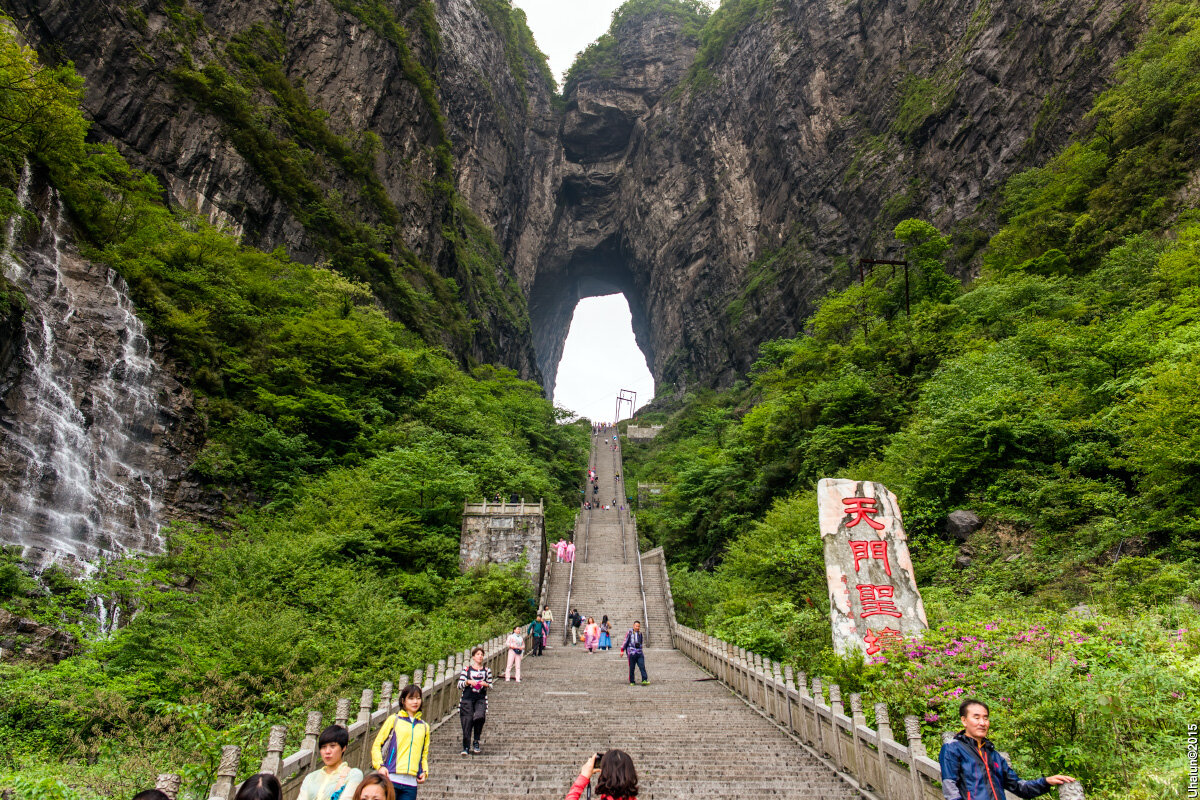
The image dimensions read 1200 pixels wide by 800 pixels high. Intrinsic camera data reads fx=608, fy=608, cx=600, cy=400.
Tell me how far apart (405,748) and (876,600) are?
6.09 meters

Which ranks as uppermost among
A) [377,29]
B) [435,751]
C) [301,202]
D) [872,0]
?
[872,0]

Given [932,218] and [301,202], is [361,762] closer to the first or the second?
[301,202]

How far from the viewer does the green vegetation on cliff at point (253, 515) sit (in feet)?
21.3

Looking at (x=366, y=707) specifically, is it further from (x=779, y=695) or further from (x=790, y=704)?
(x=779, y=695)

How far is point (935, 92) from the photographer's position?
28.9 m

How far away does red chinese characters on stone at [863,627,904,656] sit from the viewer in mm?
6992

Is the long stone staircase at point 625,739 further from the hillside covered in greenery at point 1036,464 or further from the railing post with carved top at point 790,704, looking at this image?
the hillside covered in greenery at point 1036,464

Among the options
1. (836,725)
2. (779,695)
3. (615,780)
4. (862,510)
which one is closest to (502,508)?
(862,510)

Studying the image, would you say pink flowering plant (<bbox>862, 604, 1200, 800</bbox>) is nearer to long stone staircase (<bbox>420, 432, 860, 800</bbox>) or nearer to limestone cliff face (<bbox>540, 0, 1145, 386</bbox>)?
long stone staircase (<bbox>420, 432, 860, 800</bbox>)

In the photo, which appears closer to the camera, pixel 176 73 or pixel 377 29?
pixel 176 73

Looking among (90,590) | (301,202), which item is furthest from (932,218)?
(90,590)

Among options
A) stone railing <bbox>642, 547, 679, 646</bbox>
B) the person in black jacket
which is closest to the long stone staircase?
the person in black jacket

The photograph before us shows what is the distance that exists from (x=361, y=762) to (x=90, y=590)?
7.02m

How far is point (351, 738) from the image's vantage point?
4.59 m
